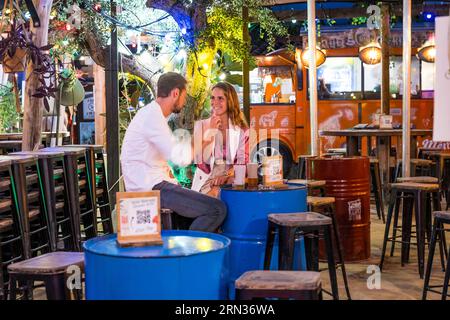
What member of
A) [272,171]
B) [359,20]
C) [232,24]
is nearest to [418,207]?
[272,171]

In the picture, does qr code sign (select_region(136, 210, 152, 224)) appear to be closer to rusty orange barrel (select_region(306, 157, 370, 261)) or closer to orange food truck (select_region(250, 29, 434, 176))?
rusty orange barrel (select_region(306, 157, 370, 261))

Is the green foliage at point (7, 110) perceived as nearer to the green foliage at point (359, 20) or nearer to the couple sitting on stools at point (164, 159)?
the couple sitting on stools at point (164, 159)

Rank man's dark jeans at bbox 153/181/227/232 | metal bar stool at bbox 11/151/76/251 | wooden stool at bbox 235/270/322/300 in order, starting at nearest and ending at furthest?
wooden stool at bbox 235/270/322/300 < man's dark jeans at bbox 153/181/227/232 < metal bar stool at bbox 11/151/76/251

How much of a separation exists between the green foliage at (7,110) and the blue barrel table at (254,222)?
29.5 ft

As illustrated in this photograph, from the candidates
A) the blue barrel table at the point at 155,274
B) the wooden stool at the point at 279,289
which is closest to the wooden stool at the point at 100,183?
the blue barrel table at the point at 155,274

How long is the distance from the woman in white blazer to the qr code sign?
9.38 ft

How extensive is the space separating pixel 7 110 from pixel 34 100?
254 inches

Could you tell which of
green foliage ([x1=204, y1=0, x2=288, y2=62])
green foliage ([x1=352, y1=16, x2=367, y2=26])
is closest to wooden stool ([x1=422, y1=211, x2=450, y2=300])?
green foliage ([x1=204, y1=0, x2=288, y2=62])

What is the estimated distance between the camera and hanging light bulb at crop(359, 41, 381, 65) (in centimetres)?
1366

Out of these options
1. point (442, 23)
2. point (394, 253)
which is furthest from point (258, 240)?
point (394, 253)

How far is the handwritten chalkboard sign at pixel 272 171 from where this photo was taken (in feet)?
17.1

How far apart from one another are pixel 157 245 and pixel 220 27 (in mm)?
6664

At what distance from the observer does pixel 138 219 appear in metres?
3.51
